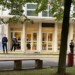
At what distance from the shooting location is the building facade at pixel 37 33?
47375 millimetres

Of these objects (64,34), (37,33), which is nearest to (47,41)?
(37,33)

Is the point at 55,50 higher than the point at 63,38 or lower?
lower

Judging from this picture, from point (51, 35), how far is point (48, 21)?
2.54m

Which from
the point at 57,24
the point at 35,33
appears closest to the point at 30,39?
the point at 35,33

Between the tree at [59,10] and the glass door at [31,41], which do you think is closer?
the tree at [59,10]

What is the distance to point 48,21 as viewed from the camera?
4816cm

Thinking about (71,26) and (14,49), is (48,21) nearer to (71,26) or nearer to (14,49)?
(71,26)

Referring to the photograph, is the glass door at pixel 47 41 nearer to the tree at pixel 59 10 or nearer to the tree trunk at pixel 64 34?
the tree at pixel 59 10

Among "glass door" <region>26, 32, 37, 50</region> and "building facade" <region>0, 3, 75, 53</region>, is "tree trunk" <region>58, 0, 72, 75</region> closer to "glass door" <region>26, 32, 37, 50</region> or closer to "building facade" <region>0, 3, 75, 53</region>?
"building facade" <region>0, 3, 75, 53</region>

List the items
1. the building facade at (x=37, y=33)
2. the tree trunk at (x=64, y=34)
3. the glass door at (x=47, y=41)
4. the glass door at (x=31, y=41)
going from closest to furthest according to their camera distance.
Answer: the tree trunk at (x=64, y=34) → the building facade at (x=37, y=33) → the glass door at (x=31, y=41) → the glass door at (x=47, y=41)

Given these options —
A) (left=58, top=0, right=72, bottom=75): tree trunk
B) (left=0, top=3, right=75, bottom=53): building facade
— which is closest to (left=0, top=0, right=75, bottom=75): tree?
(left=58, top=0, right=72, bottom=75): tree trunk

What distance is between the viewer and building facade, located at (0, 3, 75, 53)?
4738 centimetres

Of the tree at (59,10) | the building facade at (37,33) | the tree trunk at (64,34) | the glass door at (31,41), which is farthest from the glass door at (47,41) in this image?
the tree trunk at (64,34)

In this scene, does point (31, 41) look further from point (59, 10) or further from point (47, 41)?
point (59, 10)
